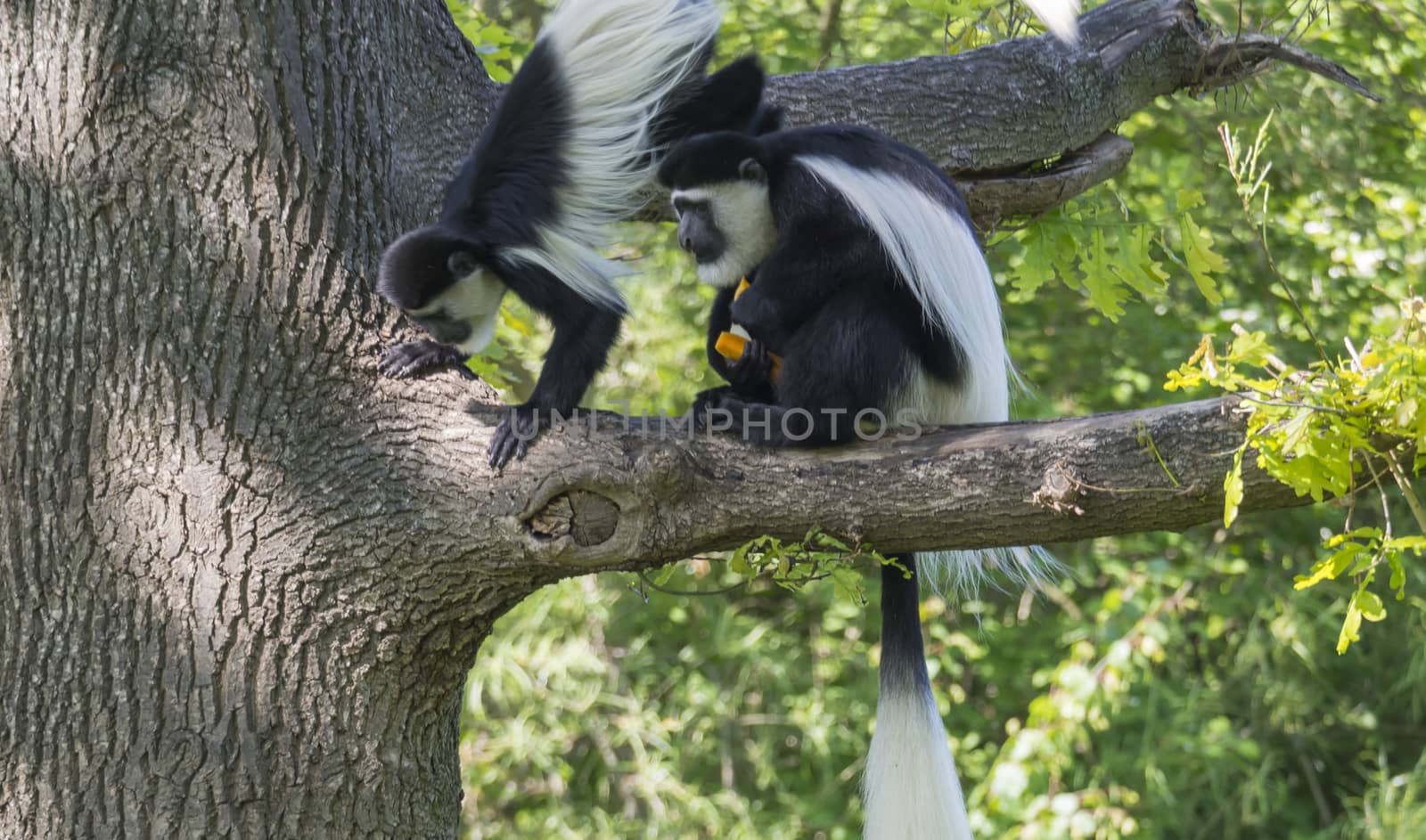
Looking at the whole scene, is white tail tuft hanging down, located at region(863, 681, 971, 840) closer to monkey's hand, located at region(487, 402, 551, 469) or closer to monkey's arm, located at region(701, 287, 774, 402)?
monkey's arm, located at region(701, 287, 774, 402)

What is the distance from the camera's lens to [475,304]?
6.53 feet

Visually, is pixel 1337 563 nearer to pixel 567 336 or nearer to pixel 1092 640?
pixel 567 336

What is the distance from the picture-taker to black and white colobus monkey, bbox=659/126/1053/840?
67.9 inches

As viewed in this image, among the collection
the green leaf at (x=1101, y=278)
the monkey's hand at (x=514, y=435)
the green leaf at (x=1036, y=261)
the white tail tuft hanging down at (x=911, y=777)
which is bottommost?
the white tail tuft hanging down at (x=911, y=777)

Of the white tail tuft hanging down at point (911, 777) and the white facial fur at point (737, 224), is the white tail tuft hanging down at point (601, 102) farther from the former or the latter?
the white tail tuft hanging down at point (911, 777)

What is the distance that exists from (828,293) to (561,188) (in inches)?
17.2

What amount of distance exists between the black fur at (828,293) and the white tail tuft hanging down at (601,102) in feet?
0.44

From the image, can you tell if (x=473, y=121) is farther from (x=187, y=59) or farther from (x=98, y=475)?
(x=98, y=475)

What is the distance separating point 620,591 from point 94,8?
3287 millimetres

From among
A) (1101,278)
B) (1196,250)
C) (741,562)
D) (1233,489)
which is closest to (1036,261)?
(1101,278)

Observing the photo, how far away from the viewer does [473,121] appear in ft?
6.37

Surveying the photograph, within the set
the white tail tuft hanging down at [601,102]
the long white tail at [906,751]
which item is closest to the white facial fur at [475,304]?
the white tail tuft hanging down at [601,102]

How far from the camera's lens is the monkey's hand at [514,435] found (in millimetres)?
1424

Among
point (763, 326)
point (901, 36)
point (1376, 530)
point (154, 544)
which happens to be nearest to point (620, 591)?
point (901, 36)
